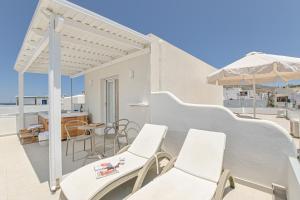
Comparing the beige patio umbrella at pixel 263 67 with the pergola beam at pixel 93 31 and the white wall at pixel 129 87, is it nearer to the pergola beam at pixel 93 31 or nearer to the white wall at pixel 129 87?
the white wall at pixel 129 87

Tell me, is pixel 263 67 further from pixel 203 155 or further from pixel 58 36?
pixel 58 36

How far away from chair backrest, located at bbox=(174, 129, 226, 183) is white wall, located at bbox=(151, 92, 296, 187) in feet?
1.23

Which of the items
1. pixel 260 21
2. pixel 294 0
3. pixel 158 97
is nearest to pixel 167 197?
pixel 158 97

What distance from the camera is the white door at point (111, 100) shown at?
23.3 ft

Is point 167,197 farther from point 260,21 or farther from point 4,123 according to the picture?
point 260,21

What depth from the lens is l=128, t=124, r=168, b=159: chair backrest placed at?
3.57m

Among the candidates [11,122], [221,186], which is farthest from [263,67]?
[11,122]

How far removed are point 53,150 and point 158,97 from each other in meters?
2.92

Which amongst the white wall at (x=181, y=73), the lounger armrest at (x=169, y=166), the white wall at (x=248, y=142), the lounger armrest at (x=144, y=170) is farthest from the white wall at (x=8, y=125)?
the lounger armrest at (x=169, y=166)

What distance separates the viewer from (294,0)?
5.68m

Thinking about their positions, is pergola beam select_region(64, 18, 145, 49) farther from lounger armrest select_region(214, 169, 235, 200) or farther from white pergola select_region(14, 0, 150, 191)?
lounger armrest select_region(214, 169, 235, 200)

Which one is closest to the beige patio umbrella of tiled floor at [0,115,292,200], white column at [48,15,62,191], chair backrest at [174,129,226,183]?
chair backrest at [174,129,226,183]

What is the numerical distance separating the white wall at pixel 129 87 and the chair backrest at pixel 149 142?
1.32 m

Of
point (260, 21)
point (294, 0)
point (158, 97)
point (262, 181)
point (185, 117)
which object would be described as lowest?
point (262, 181)
